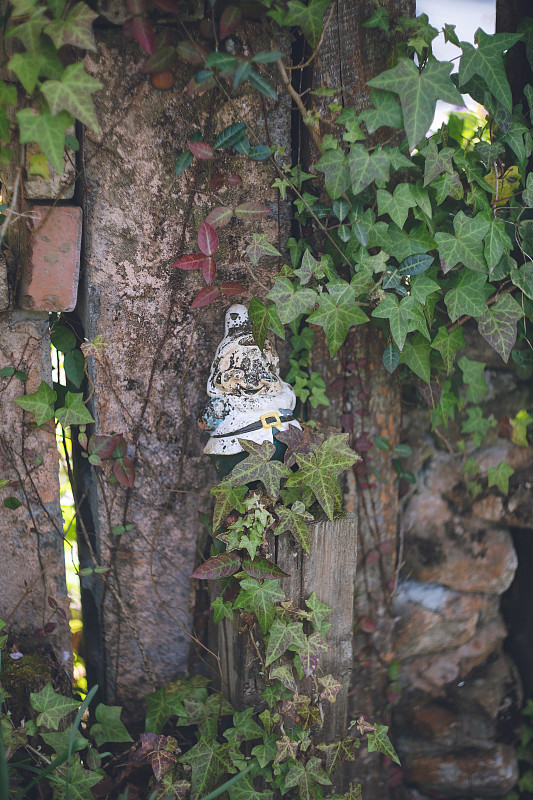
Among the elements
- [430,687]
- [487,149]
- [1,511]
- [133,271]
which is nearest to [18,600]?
[1,511]

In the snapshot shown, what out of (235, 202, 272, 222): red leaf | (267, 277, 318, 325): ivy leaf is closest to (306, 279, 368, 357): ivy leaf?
(267, 277, 318, 325): ivy leaf

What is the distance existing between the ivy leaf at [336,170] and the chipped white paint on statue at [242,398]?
20.9 inches

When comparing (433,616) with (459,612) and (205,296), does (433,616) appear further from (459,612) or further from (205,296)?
(205,296)

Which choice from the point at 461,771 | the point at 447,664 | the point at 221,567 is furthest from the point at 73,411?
the point at 461,771

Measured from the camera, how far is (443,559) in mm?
2531

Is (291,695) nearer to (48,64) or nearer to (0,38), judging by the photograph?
(48,64)

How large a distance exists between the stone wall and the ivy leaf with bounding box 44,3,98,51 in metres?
1.74

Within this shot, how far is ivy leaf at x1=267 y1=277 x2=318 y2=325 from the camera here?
179cm

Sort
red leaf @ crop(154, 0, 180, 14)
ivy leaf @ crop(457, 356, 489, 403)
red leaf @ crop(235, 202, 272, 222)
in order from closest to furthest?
red leaf @ crop(154, 0, 180, 14) → red leaf @ crop(235, 202, 272, 222) → ivy leaf @ crop(457, 356, 489, 403)

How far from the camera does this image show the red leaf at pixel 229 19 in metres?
1.67

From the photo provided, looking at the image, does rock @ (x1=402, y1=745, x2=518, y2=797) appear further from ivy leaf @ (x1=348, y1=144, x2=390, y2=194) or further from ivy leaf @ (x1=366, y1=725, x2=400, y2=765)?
ivy leaf @ (x1=348, y1=144, x2=390, y2=194)

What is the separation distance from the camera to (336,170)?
1.81 m

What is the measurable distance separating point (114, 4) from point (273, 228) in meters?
0.81

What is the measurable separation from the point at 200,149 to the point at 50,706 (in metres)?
1.81
